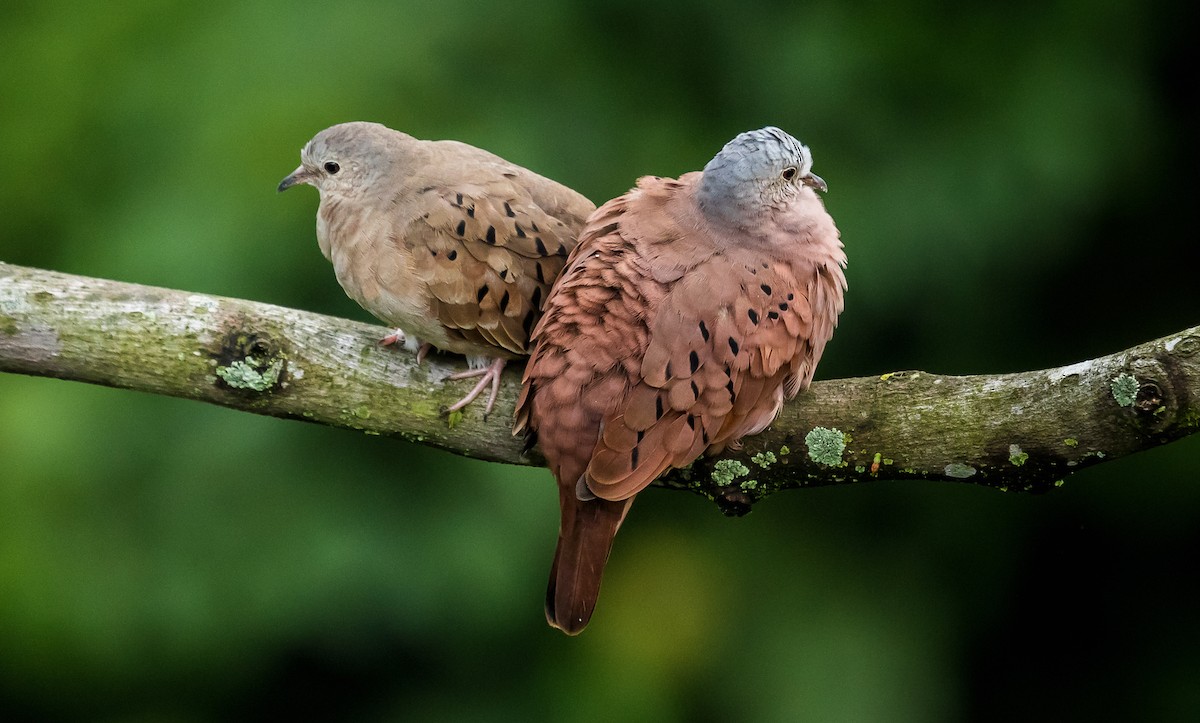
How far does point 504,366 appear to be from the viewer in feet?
8.84

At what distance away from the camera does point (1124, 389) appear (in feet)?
7.02

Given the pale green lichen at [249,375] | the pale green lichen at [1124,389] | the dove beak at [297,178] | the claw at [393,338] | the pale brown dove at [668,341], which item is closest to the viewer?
the pale green lichen at [1124,389]

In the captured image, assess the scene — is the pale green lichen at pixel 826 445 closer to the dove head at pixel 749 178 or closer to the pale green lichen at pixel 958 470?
the pale green lichen at pixel 958 470

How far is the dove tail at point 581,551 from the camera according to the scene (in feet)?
7.76

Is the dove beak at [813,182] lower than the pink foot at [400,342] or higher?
higher

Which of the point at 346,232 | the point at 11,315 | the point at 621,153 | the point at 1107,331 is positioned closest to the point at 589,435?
the point at 346,232

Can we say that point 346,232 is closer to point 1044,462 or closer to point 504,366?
point 504,366

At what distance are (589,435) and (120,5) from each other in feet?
7.93

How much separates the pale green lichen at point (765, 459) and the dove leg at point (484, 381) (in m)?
0.55

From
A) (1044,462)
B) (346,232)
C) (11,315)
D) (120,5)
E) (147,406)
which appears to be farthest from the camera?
(120,5)

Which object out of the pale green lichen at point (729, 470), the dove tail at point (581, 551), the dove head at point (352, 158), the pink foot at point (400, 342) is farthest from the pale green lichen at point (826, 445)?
the dove head at point (352, 158)

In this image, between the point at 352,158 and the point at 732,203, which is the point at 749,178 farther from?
the point at 352,158

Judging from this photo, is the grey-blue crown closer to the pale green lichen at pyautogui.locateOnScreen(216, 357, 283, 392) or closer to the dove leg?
the dove leg

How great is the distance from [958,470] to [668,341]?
0.60 metres
